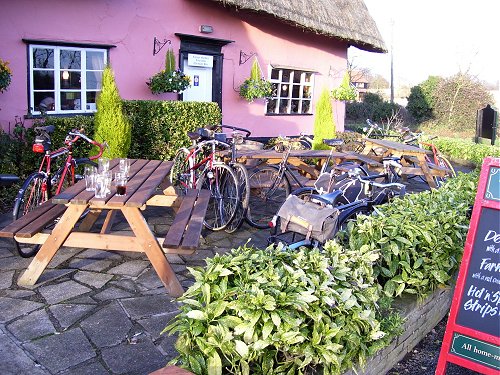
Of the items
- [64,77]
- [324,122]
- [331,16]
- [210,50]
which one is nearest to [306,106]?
[331,16]

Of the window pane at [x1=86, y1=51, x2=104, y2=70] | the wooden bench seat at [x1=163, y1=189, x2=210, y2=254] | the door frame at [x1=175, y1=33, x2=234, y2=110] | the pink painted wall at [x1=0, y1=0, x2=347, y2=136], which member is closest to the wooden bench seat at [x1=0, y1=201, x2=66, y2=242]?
the wooden bench seat at [x1=163, y1=189, x2=210, y2=254]

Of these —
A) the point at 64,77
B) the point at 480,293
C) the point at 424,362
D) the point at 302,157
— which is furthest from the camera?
the point at 64,77

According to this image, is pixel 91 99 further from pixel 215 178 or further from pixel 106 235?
pixel 106 235

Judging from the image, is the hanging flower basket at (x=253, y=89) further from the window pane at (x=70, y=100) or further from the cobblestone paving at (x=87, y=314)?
the cobblestone paving at (x=87, y=314)

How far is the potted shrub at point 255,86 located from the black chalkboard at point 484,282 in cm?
881

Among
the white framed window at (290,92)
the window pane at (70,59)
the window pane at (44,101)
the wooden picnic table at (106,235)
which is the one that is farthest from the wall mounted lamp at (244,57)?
Answer: the wooden picnic table at (106,235)

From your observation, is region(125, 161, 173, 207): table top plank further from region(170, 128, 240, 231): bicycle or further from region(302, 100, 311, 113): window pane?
region(302, 100, 311, 113): window pane

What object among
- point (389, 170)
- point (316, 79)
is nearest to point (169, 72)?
point (389, 170)

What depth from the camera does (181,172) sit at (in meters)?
6.89

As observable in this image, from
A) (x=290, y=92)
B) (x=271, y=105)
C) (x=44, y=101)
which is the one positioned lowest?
(x=44, y=101)

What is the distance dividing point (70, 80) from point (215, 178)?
13.4ft

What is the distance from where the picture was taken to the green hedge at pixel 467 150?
13.9 m

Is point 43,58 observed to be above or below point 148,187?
above

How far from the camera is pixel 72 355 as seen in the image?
3043 millimetres
